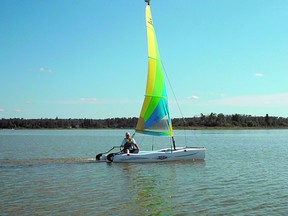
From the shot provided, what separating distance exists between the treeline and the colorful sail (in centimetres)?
7847

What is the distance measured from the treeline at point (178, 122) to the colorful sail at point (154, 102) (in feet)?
257

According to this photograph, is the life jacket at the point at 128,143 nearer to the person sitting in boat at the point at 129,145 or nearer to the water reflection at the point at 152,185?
the person sitting in boat at the point at 129,145

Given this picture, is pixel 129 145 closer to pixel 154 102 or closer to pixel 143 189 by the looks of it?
pixel 154 102

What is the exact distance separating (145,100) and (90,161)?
471cm

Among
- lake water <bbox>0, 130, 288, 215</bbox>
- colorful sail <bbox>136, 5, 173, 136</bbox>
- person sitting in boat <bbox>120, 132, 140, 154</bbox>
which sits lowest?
lake water <bbox>0, 130, 288, 215</bbox>

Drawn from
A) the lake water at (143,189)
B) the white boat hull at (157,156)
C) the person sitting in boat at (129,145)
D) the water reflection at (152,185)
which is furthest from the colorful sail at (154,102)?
the lake water at (143,189)

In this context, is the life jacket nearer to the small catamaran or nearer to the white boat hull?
the white boat hull

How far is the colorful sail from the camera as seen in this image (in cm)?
2162

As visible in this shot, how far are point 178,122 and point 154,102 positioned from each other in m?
115

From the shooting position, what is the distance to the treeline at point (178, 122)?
122m

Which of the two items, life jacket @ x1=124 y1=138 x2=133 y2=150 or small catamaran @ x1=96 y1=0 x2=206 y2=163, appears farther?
small catamaran @ x1=96 y1=0 x2=206 y2=163

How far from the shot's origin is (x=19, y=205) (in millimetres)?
10336

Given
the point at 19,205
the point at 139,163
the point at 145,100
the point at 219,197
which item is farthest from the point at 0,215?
the point at 145,100

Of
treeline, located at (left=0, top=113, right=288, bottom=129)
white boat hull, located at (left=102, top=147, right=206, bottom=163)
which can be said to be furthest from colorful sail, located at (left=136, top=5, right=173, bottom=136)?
treeline, located at (left=0, top=113, right=288, bottom=129)
